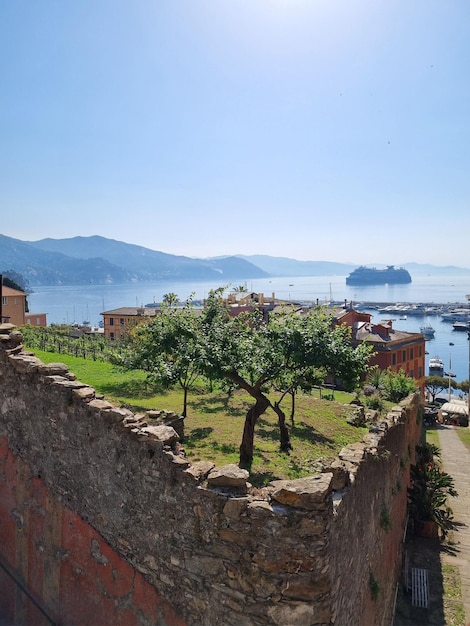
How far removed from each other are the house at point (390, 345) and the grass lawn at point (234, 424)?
29.0m

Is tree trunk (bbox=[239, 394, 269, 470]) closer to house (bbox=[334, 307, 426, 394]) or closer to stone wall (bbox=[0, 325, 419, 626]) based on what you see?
stone wall (bbox=[0, 325, 419, 626])

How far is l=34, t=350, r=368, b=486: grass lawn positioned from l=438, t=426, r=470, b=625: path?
207 inches

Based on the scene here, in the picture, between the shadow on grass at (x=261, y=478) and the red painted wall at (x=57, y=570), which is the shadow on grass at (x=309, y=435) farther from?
the red painted wall at (x=57, y=570)

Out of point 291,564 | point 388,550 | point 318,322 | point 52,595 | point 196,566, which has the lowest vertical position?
point 388,550

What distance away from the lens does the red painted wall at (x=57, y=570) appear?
741 centimetres

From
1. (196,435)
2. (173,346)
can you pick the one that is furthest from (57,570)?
(173,346)

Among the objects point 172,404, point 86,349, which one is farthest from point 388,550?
point 86,349

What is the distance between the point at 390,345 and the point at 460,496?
111ft

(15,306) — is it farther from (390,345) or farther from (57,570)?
(57,570)

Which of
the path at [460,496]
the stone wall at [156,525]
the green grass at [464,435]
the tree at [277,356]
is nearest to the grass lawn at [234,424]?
the tree at [277,356]

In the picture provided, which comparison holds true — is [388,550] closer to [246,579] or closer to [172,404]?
[246,579]

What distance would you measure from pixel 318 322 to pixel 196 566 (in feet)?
27.4

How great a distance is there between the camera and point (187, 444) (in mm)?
14594

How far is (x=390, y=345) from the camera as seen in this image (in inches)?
2131
